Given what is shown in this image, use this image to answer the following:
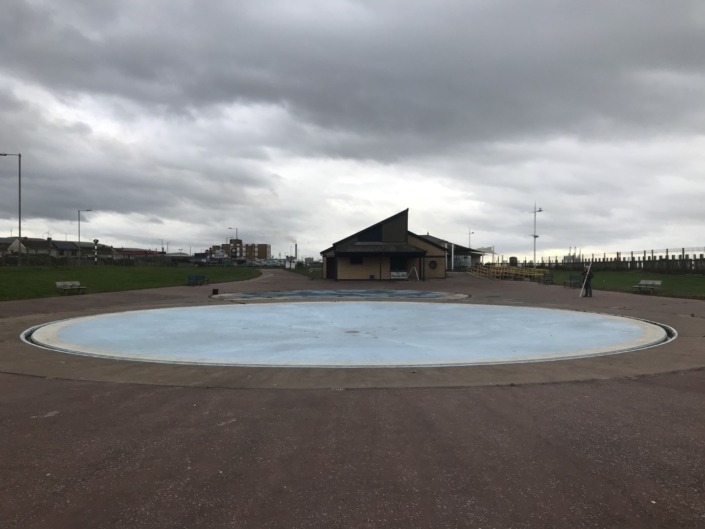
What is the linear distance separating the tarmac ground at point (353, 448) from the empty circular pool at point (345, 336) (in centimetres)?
156

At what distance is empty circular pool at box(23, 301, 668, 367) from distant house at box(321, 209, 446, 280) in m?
24.9

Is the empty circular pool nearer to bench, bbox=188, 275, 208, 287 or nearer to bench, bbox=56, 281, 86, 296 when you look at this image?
bench, bbox=56, 281, 86, 296

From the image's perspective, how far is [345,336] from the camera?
12.3m

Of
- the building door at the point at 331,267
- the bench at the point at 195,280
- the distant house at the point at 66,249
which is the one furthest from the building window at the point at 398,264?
the distant house at the point at 66,249

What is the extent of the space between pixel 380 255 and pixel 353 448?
39767 mm

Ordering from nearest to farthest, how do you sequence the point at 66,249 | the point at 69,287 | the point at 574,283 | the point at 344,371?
the point at 344,371
the point at 69,287
the point at 574,283
the point at 66,249

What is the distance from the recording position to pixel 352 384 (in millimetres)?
6754

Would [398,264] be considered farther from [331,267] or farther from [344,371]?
[344,371]

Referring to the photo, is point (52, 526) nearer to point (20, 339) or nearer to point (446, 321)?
point (20, 339)

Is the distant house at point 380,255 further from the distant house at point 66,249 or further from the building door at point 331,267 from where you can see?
the distant house at point 66,249

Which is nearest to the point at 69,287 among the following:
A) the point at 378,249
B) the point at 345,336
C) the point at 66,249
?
the point at 345,336

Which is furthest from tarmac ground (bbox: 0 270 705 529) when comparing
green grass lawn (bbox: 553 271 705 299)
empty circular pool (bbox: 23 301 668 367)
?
green grass lawn (bbox: 553 271 705 299)

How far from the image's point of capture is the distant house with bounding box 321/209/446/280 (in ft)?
143

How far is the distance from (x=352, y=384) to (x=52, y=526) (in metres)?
4.22
